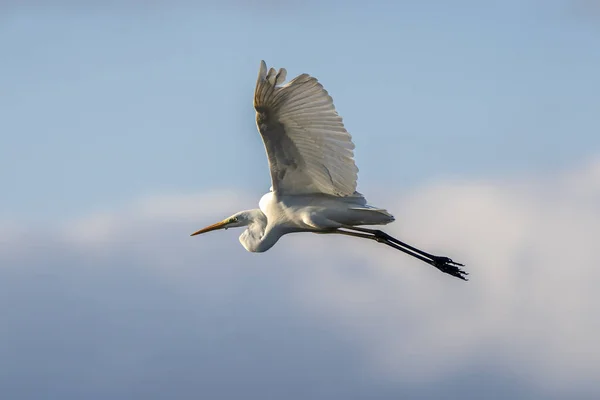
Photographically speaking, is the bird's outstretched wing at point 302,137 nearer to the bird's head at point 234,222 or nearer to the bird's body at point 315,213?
the bird's body at point 315,213

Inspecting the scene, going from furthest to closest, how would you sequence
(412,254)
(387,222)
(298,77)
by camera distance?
(412,254) < (387,222) < (298,77)

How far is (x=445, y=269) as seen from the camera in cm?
1684

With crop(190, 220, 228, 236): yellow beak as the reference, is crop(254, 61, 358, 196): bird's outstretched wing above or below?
above

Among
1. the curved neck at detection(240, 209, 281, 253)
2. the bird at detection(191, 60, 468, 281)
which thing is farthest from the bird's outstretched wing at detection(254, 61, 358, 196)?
the curved neck at detection(240, 209, 281, 253)

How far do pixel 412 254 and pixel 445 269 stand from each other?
1.81ft

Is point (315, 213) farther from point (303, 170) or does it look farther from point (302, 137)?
point (302, 137)

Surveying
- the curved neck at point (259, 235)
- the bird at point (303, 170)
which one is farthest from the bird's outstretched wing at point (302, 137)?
the curved neck at point (259, 235)

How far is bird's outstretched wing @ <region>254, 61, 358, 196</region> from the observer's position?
13.1 meters

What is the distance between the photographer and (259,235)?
15.4 meters

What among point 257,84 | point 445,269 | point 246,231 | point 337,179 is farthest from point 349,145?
point 445,269

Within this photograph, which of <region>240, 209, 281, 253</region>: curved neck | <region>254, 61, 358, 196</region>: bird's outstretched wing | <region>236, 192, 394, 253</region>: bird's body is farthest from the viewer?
<region>240, 209, 281, 253</region>: curved neck

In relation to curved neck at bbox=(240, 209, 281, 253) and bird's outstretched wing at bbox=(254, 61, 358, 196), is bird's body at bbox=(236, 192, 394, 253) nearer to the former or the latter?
curved neck at bbox=(240, 209, 281, 253)

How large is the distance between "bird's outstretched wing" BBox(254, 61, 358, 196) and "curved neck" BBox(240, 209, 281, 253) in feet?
2.53

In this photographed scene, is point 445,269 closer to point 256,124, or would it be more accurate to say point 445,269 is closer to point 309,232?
point 309,232
